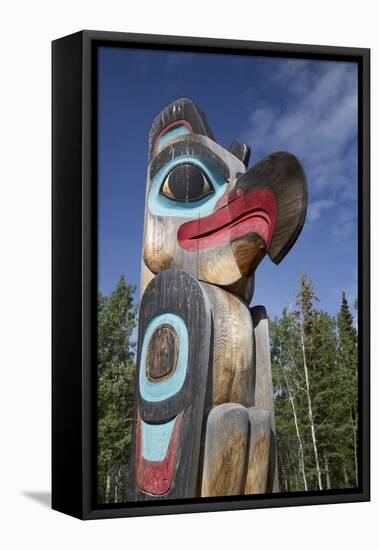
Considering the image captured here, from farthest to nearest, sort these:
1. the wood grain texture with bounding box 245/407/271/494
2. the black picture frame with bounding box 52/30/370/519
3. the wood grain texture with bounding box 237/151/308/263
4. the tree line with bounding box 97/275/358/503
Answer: the tree line with bounding box 97/275/358/503
the wood grain texture with bounding box 237/151/308/263
the wood grain texture with bounding box 245/407/271/494
the black picture frame with bounding box 52/30/370/519

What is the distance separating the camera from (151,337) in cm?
1318

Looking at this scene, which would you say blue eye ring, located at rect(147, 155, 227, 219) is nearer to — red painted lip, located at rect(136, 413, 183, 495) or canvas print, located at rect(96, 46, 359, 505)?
canvas print, located at rect(96, 46, 359, 505)

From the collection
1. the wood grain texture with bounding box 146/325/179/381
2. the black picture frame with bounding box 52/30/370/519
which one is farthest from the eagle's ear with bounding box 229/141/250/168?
the wood grain texture with bounding box 146/325/179/381

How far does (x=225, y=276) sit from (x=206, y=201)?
0.71m

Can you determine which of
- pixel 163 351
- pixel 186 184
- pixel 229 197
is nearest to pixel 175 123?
pixel 186 184

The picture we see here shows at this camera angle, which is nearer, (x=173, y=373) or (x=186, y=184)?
(x=173, y=373)

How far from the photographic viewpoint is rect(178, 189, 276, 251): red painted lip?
13.4 metres

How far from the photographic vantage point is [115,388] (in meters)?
13.0

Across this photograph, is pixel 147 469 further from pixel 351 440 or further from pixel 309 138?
pixel 309 138

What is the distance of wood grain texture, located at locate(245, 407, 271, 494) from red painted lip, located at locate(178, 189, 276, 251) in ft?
5.20

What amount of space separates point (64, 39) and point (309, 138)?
2494 millimetres

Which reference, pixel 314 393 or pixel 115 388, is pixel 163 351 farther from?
pixel 314 393

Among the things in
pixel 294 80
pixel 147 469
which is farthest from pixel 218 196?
pixel 147 469

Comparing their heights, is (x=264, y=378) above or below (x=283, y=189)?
below
